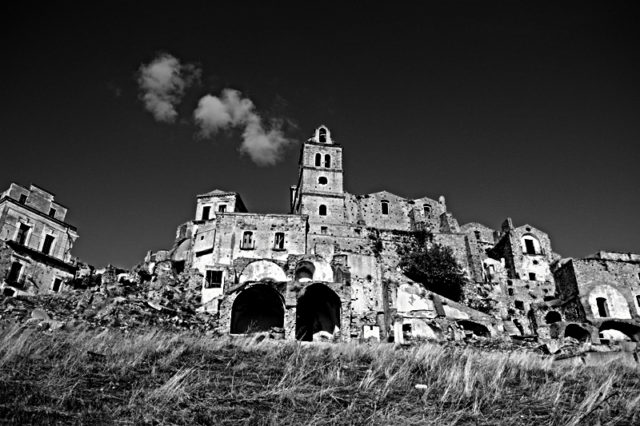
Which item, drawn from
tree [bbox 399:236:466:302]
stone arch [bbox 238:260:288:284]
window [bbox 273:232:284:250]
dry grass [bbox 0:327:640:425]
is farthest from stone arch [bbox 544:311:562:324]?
dry grass [bbox 0:327:640:425]

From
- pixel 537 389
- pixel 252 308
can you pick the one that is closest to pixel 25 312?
pixel 252 308

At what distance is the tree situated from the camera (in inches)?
1759

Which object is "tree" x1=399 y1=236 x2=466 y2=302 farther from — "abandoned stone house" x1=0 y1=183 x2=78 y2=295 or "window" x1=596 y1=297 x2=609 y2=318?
"abandoned stone house" x1=0 y1=183 x2=78 y2=295

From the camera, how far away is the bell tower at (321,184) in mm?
50906

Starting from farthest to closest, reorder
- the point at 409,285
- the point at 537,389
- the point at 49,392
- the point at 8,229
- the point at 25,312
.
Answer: the point at 8,229, the point at 409,285, the point at 25,312, the point at 537,389, the point at 49,392

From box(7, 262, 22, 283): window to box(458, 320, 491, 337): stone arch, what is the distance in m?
35.6

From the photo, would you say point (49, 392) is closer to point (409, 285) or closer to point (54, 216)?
point (409, 285)

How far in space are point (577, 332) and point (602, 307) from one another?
7653 millimetres

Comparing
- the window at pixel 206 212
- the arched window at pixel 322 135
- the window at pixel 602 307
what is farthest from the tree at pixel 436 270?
the window at pixel 206 212

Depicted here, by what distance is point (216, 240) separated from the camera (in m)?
42.5

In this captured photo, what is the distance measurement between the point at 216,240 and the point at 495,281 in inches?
1109

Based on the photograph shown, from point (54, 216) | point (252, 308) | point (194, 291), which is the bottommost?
point (252, 308)

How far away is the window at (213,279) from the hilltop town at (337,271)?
11 cm

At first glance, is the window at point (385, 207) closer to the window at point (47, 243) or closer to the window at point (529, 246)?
the window at point (529, 246)
